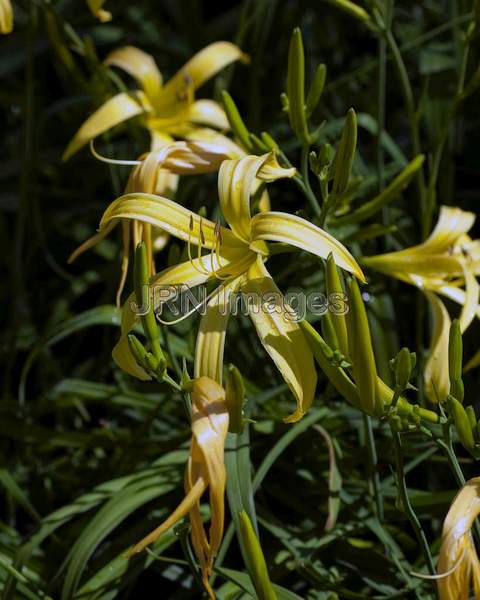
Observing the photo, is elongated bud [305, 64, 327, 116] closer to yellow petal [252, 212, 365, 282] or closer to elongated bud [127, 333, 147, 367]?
yellow petal [252, 212, 365, 282]

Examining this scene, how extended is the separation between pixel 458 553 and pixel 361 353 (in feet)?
0.48

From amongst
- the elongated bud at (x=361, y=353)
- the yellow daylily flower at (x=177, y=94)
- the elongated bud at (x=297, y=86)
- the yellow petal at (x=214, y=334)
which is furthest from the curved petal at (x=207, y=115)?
the elongated bud at (x=361, y=353)

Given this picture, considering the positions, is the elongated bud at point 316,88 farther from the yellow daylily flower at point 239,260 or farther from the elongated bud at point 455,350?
the elongated bud at point 455,350

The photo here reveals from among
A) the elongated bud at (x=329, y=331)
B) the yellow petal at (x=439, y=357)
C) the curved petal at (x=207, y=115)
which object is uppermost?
the elongated bud at (x=329, y=331)

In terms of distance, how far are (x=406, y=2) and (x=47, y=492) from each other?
3.33ft

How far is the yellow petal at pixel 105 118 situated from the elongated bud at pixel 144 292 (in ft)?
1.55

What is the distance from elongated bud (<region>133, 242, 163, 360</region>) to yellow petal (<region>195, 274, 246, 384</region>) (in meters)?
0.04

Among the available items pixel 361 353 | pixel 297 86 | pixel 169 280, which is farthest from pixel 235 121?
pixel 361 353

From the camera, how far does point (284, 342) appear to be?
678mm

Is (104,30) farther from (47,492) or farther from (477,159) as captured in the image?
(47,492)

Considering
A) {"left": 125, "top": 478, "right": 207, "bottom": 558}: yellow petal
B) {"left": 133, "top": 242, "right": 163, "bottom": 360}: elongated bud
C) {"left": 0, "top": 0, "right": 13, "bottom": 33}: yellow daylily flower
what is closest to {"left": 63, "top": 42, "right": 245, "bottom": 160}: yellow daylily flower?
{"left": 0, "top": 0, "right": 13, "bottom": 33}: yellow daylily flower

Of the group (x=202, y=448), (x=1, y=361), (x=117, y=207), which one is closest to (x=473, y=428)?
(x=202, y=448)

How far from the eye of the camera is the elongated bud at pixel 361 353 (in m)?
0.61

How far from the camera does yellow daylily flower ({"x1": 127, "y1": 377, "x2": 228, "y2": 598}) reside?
598mm
